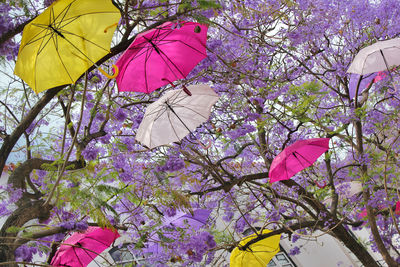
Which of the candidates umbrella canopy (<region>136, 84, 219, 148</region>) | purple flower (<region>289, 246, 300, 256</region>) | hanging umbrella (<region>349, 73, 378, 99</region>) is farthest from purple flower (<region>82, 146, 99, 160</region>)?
purple flower (<region>289, 246, 300, 256</region>)

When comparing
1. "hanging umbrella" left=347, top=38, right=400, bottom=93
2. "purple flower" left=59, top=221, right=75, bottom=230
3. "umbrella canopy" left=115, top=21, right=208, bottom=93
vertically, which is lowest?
"purple flower" left=59, top=221, right=75, bottom=230

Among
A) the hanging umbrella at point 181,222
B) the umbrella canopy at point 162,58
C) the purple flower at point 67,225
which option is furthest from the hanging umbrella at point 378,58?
the purple flower at point 67,225

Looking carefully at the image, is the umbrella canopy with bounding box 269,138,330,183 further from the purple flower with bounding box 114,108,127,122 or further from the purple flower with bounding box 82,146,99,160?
the purple flower with bounding box 82,146,99,160

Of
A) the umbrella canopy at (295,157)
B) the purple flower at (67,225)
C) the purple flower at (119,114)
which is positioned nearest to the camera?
the purple flower at (67,225)

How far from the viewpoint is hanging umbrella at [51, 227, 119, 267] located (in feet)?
14.0

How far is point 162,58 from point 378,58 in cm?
298

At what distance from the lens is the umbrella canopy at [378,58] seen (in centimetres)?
513

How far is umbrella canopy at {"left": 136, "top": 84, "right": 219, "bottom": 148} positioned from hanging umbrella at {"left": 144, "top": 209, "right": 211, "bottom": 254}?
1.18 metres

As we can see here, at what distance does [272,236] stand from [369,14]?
3980 mm

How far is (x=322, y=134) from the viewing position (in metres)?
6.65

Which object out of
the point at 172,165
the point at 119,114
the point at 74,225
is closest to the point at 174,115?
the point at 119,114

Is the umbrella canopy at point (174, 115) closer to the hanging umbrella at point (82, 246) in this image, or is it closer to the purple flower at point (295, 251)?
the hanging umbrella at point (82, 246)

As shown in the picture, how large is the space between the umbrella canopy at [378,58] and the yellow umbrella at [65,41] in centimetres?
360

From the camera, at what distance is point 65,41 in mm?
2637
